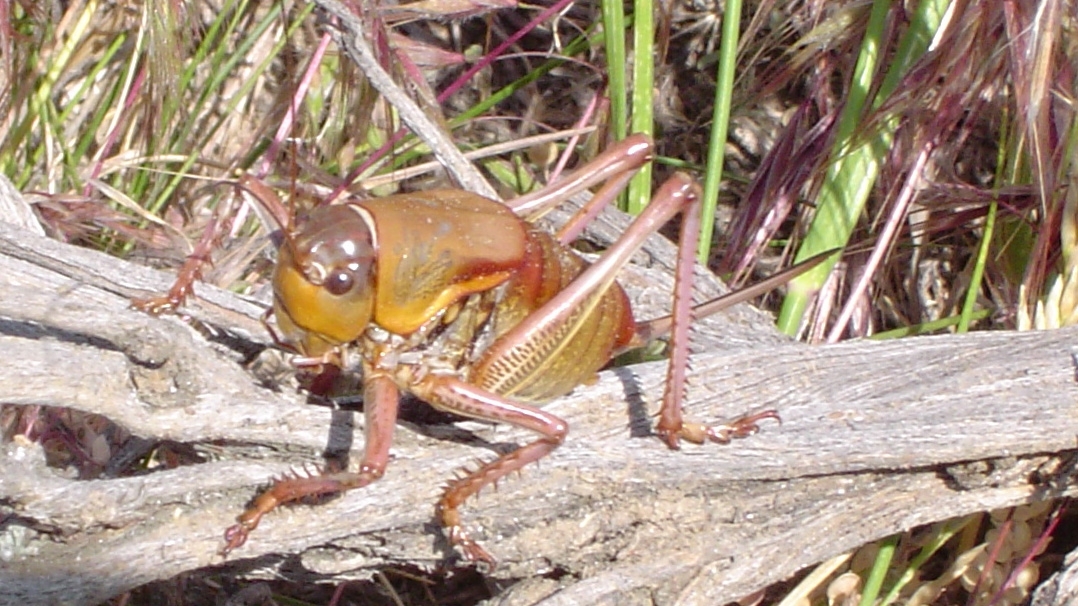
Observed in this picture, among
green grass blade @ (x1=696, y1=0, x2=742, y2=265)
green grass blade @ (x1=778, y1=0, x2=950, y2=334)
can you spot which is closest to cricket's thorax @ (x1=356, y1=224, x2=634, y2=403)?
green grass blade @ (x1=696, y1=0, x2=742, y2=265)

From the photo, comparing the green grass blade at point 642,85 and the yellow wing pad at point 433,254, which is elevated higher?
the green grass blade at point 642,85

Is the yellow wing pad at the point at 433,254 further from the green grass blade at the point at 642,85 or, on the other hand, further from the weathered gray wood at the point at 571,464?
the green grass blade at the point at 642,85

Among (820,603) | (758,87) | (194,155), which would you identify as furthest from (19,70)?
(820,603)

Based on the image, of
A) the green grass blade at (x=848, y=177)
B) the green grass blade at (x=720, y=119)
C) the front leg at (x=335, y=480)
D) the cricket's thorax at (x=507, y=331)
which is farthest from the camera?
the green grass blade at (x=848, y=177)

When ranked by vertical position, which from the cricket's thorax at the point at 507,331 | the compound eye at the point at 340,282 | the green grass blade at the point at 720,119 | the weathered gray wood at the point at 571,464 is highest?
the green grass blade at the point at 720,119

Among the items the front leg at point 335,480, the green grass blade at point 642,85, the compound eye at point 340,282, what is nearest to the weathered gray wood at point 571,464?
the front leg at point 335,480

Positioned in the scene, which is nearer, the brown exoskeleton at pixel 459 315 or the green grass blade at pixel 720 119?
the brown exoskeleton at pixel 459 315

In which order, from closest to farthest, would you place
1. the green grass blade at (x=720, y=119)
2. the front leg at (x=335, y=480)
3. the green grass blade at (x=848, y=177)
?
the front leg at (x=335, y=480) < the green grass blade at (x=720, y=119) < the green grass blade at (x=848, y=177)

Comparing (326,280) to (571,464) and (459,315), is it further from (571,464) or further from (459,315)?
(571,464)
